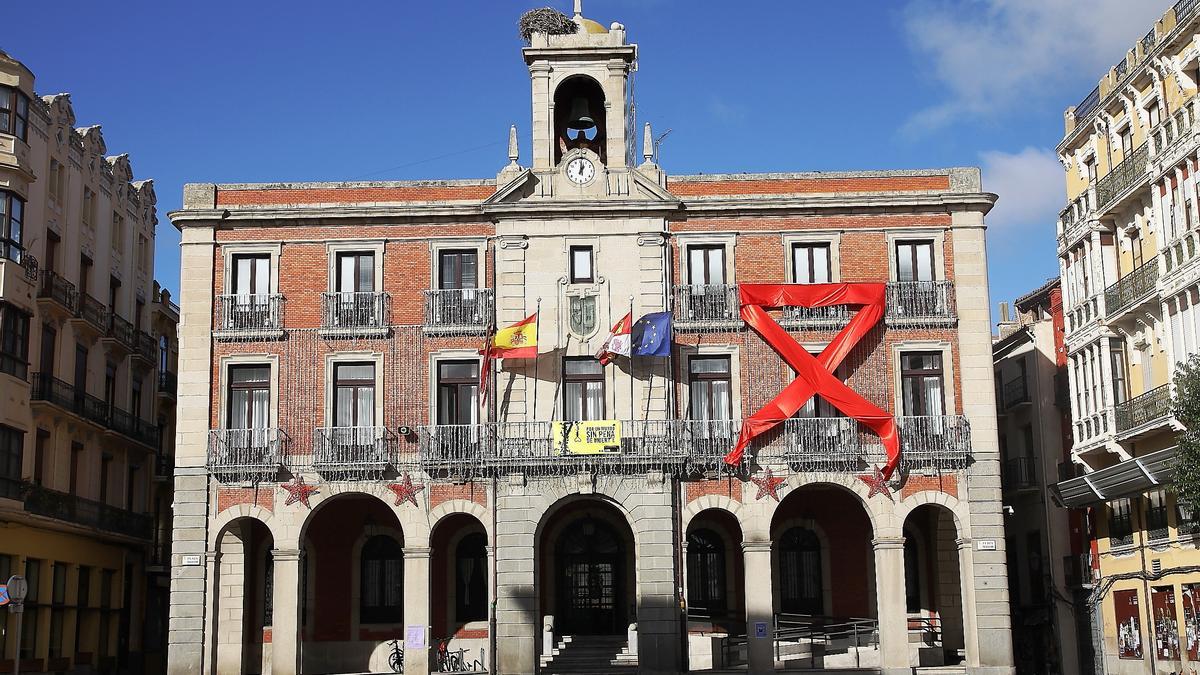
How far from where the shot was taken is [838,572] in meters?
42.7

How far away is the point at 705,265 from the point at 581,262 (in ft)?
11.7

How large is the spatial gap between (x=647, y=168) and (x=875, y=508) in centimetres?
1151

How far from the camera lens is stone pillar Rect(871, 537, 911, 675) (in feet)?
124

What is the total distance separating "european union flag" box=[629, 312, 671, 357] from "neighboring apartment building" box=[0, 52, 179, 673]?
17.9 m

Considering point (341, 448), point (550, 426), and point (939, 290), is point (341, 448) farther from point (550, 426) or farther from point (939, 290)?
point (939, 290)

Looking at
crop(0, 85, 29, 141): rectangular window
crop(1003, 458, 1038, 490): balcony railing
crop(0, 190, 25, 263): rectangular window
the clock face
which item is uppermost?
crop(0, 85, 29, 141): rectangular window

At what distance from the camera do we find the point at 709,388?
132 feet

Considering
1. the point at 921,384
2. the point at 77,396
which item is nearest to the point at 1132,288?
the point at 921,384

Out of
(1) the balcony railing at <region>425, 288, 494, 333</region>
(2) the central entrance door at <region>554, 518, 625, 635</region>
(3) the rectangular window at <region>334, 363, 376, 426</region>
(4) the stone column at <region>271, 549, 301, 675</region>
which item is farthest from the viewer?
(2) the central entrance door at <region>554, 518, 625, 635</region>

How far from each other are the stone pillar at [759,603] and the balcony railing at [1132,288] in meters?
12.0

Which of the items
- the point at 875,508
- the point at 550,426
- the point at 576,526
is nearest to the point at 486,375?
the point at 550,426

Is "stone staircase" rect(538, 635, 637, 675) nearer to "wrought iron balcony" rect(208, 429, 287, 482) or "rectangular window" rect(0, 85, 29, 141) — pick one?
"wrought iron balcony" rect(208, 429, 287, 482)

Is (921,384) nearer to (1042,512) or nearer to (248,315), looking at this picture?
(1042,512)

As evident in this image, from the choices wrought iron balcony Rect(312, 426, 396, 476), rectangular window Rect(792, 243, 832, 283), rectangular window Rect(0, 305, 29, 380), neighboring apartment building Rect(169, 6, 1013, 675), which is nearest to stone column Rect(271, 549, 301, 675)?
neighboring apartment building Rect(169, 6, 1013, 675)
